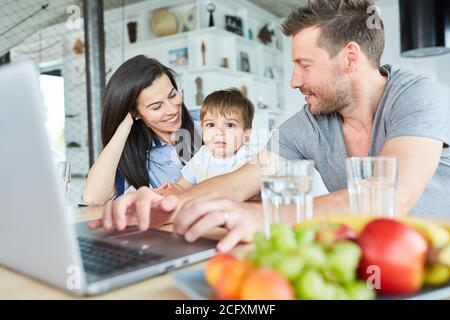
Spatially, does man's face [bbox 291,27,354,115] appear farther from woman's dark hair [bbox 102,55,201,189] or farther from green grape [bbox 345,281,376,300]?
green grape [bbox 345,281,376,300]

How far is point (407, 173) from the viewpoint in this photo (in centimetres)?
97

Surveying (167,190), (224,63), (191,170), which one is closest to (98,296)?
(167,190)

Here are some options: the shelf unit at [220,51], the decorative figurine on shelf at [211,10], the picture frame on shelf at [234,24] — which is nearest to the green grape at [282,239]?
the shelf unit at [220,51]

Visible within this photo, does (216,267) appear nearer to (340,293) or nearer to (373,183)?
(340,293)

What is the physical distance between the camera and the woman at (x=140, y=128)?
2043 mm

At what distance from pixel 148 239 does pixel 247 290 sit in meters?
0.36

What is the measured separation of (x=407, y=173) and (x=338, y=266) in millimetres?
633

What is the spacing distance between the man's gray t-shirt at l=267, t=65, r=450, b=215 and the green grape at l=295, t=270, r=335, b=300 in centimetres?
82

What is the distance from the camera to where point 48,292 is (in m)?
0.52

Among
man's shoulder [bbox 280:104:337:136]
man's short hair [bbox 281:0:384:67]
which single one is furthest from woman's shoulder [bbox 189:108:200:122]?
man's short hair [bbox 281:0:384:67]

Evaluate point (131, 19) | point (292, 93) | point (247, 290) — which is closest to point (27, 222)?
point (247, 290)

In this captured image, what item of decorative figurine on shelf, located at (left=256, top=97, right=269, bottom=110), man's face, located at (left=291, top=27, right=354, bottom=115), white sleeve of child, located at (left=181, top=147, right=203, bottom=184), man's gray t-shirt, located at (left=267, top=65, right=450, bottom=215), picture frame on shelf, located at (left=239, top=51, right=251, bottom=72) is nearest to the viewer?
man's gray t-shirt, located at (left=267, top=65, right=450, bottom=215)

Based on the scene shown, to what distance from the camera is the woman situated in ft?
6.70
